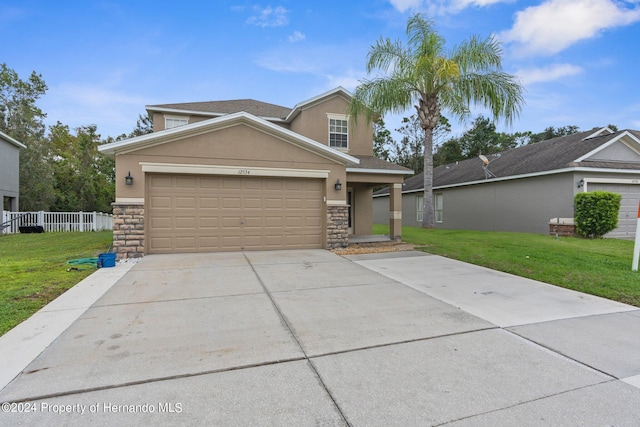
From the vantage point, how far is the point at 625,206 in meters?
13.5

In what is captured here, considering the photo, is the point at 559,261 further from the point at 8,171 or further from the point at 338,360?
the point at 8,171

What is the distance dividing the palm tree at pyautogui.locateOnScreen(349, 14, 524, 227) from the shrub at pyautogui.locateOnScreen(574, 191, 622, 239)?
13.6ft

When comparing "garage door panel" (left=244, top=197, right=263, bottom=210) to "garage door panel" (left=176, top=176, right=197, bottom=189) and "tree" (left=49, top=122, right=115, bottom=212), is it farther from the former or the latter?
"tree" (left=49, top=122, right=115, bottom=212)

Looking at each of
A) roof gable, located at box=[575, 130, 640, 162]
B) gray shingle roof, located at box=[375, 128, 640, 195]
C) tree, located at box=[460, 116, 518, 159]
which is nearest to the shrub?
gray shingle roof, located at box=[375, 128, 640, 195]

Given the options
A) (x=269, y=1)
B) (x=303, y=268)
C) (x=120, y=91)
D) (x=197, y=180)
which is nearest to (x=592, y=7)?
(x=269, y=1)

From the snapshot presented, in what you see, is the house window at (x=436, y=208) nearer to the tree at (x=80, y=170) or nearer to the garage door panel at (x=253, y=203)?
the garage door panel at (x=253, y=203)

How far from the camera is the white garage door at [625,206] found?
13.2 m

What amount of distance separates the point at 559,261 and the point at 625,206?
30.3 feet

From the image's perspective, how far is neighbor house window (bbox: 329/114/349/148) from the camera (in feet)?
46.5

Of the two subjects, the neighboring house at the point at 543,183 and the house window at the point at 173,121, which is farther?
the house window at the point at 173,121

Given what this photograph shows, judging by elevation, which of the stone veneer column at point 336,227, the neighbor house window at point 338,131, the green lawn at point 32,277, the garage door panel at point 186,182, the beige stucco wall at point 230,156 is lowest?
the green lawn at point 32,277

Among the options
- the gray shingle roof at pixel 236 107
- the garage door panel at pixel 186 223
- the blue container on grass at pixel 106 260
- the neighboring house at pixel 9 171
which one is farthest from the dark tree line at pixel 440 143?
the blue container on grass at pixel 106 260

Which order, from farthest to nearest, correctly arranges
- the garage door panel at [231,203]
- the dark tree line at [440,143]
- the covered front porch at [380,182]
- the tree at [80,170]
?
1. the dark tree line at [440,143]
2. the tree at [80,170]
3. the covered front porch at [380,182]
4. the garage door panel at [231,203]

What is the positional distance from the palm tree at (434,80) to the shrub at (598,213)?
415 centimetres
